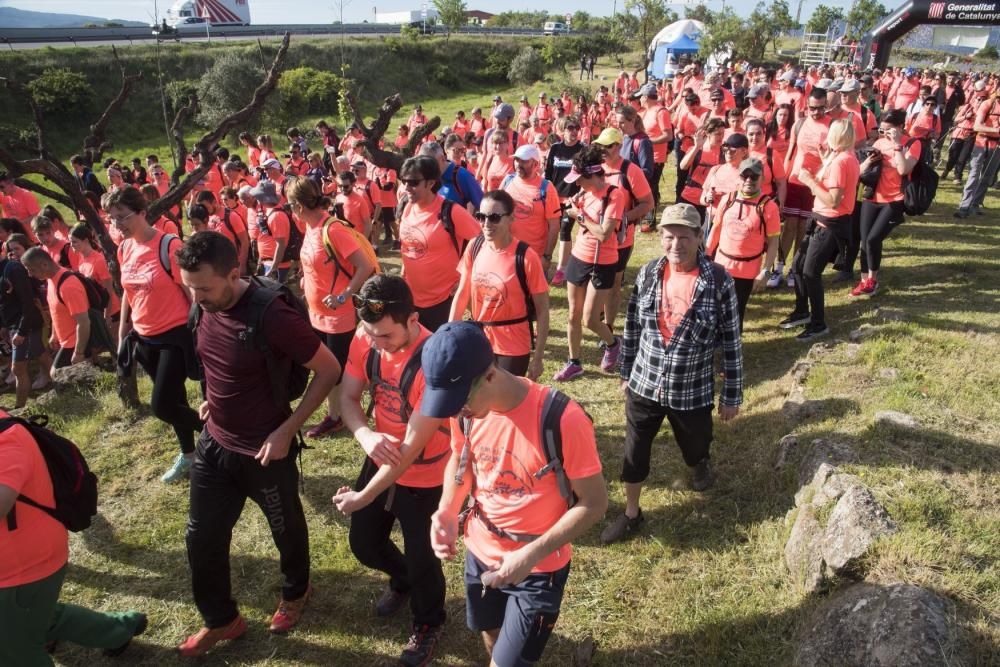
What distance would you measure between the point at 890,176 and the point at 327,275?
612 cm

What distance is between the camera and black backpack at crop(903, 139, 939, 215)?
6.92 metres

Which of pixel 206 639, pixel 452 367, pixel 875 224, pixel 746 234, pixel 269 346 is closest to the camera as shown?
pixel 452 367

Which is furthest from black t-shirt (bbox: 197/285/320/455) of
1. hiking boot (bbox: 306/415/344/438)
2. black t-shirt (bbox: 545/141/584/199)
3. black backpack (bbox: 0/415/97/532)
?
black t-shirt (bbox: 545/141/584/199)

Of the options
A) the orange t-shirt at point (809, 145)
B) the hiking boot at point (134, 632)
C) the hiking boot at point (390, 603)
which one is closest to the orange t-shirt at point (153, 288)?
the hiking boot at point (134, 632)

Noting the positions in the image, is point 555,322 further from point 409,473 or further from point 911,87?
point 911,87

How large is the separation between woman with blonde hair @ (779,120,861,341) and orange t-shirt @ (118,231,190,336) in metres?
5.73

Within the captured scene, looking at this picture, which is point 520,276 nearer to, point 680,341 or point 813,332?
point 680,341

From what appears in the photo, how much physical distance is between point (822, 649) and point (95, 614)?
11.9ft

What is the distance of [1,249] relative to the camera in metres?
8.05

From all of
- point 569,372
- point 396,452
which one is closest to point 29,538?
point 396,452

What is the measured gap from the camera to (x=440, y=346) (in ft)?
6.69

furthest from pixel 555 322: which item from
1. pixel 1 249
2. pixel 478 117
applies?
pixel 478 117

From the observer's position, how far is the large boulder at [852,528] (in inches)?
119

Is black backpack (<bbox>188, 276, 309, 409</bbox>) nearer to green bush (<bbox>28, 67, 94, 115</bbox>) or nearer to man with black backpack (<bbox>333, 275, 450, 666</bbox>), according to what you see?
man with black backpack (<bbox>333, 275, 450, 666</bbox>)
